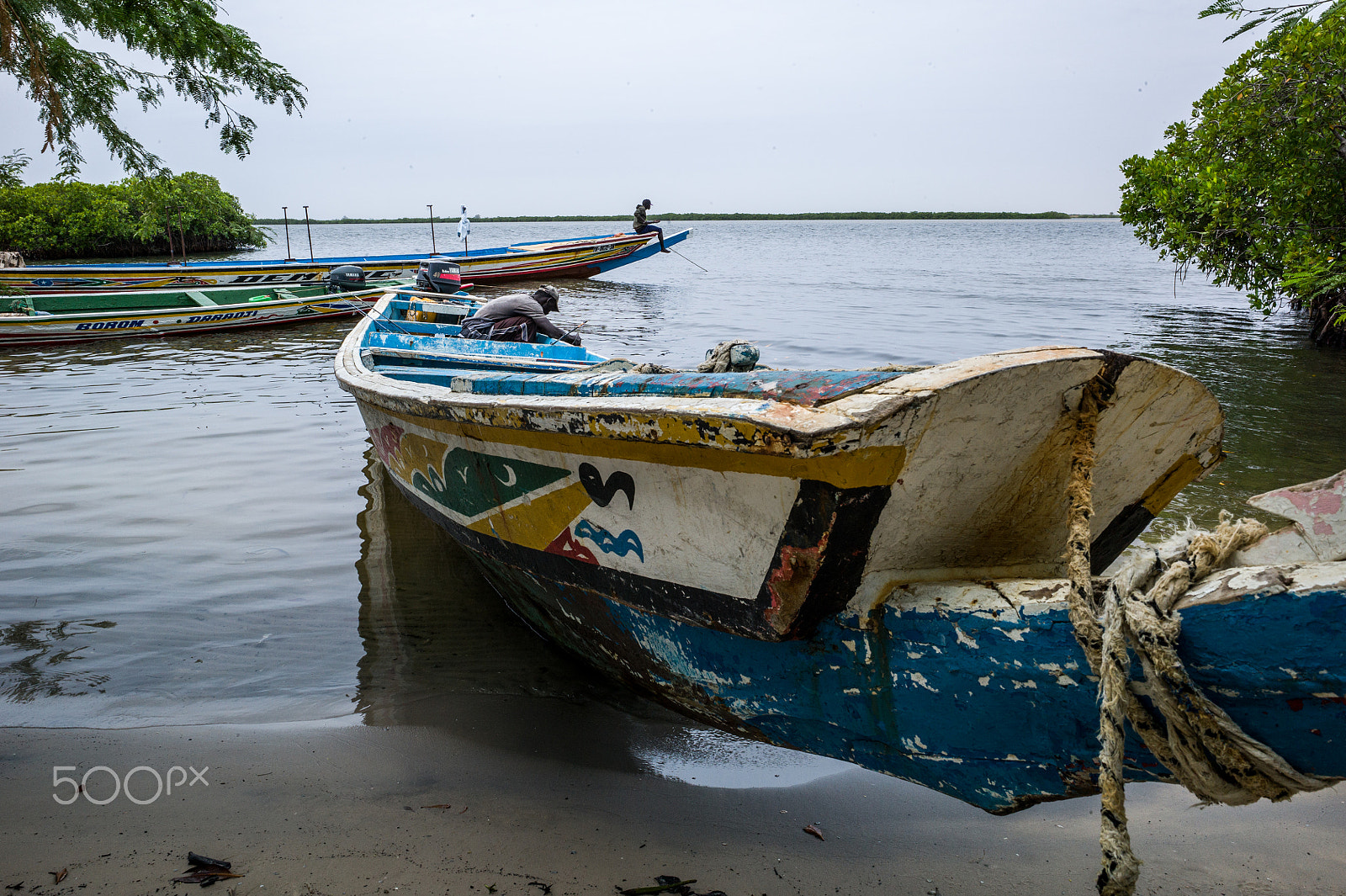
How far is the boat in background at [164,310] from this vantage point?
38.6 feet

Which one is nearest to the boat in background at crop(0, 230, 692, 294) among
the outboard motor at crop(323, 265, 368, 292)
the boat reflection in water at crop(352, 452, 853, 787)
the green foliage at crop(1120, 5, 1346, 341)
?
the outboard motor at crop(323, 265, 368, 292)

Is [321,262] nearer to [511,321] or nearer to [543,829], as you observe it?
[511,321]

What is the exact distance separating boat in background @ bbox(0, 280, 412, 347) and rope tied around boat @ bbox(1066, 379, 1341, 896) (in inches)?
529

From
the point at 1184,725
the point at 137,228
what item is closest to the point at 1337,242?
the point at 1184,725

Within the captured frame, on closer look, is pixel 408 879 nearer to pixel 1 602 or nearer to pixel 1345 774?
pixel 1345 774

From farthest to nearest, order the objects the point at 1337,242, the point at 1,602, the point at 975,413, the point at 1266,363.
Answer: the point at 1266,363 → the point at 1337,242 → the point at 1,602 → the point at 975,413

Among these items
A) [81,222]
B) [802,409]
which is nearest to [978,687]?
[802,409]

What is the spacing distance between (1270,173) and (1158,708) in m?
10.8

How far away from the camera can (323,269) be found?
17.8 meters

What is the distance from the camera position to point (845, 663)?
1.78 metres

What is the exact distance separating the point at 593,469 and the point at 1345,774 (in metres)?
1.64

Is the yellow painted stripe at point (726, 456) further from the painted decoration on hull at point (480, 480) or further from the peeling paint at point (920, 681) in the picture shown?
the peeling paint at point (920, 681)

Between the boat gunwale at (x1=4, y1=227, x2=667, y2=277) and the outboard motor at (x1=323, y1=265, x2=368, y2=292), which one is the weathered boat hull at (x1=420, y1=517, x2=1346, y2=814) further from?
the boat gunwale at (x1=4, y1=227, x2=667, y2=277)

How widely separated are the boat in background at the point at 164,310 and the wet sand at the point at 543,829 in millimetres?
11828
